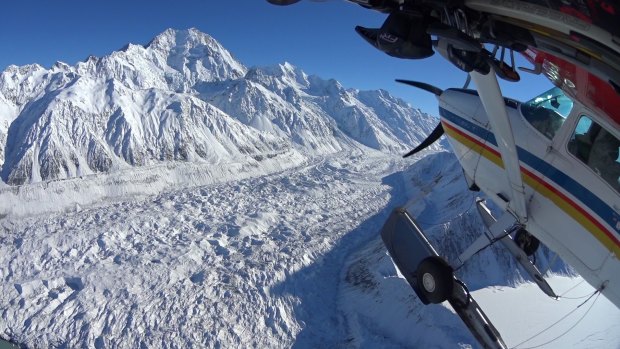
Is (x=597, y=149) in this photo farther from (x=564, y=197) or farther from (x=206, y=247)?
(x=206, y=247)

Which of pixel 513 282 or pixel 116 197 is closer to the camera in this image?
pixel 513 282

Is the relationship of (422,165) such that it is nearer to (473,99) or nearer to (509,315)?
(509,315)

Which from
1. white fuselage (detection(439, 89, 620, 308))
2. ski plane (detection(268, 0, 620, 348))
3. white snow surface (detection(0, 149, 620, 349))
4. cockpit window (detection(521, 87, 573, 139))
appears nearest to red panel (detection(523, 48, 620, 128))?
ski plane (detection(268, 0, 620, 348))

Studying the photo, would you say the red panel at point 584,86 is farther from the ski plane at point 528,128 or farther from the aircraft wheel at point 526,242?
the aircraft wheel at point 526,242

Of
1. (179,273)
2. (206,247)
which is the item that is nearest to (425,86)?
(179,273)

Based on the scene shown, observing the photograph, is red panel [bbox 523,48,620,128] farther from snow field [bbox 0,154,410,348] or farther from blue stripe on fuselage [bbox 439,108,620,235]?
snow field [bbox 0,154,410,348]

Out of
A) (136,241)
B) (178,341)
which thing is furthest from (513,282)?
(136,241)
